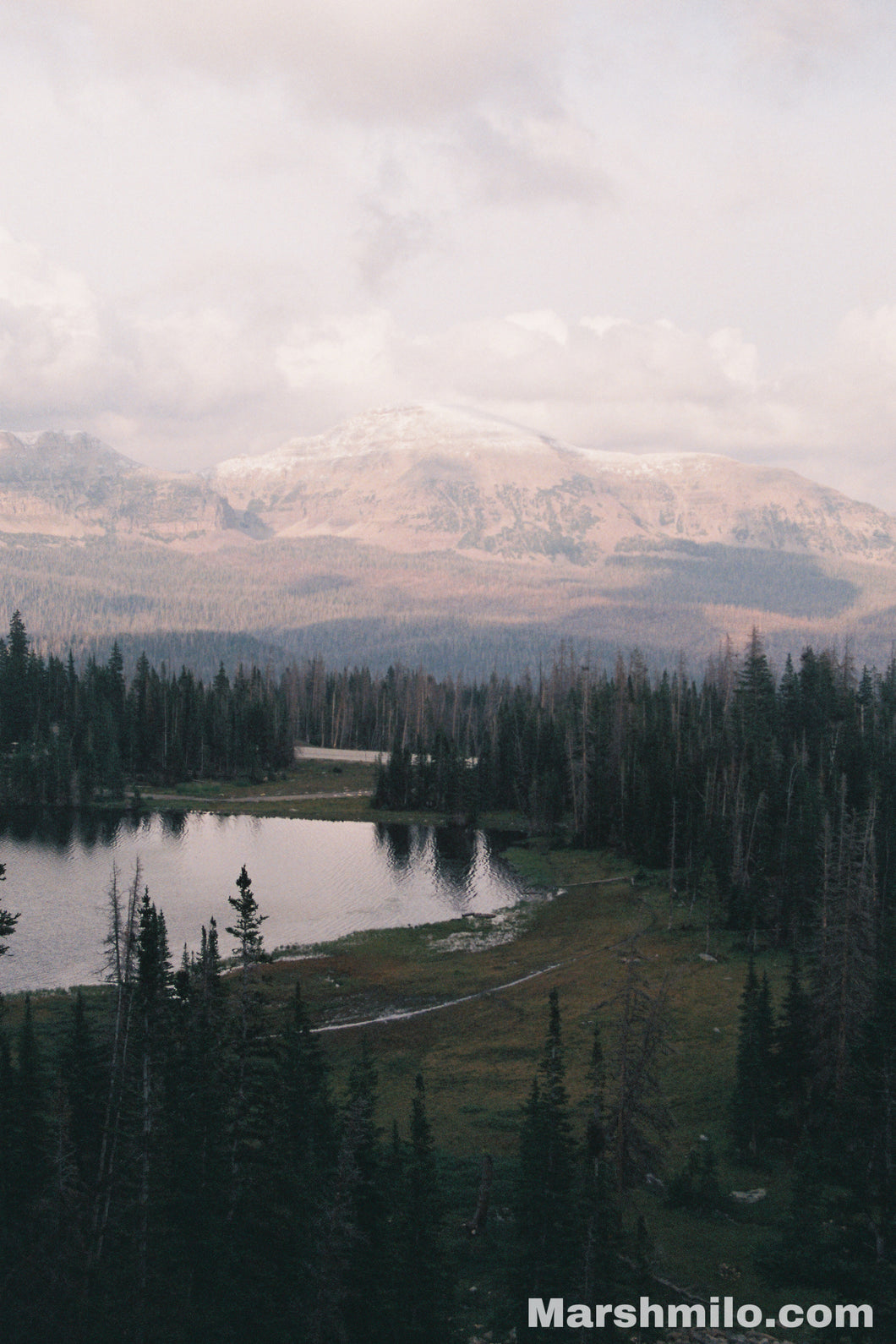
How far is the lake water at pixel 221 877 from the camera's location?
73.2 m

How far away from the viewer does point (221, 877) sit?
311ft

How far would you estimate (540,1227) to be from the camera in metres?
28.0

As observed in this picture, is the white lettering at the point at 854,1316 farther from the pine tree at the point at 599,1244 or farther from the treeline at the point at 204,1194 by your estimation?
the treeline at the point at 204,1194

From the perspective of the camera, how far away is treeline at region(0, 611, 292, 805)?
14162cm

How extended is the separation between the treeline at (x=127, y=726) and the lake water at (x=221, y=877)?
1699 cm

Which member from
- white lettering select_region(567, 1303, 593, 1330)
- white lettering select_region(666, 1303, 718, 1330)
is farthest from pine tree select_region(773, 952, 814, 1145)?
white lettering select_region(567, 1303, 593, 1330)

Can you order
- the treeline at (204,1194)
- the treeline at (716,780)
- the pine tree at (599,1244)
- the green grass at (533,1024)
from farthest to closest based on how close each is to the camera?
the treeline at (716,780)
the green grass at (533,1024)
the pine tree at (599,1244)
the treeline at (204,1194)

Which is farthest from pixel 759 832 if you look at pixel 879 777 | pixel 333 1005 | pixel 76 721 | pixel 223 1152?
pixel 76 721

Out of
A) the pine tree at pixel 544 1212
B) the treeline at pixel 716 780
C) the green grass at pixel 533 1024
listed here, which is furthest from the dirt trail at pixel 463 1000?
the pine tree at pixel 544 1212

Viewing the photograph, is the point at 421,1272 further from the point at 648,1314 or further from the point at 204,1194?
the point at 204,1194

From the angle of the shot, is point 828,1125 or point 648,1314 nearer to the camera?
point 648,1314

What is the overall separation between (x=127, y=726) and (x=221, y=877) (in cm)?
7083

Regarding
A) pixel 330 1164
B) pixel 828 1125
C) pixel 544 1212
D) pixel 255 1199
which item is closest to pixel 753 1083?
pixel 828 1125

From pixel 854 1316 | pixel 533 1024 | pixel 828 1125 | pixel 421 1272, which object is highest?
pixel 421 1272
